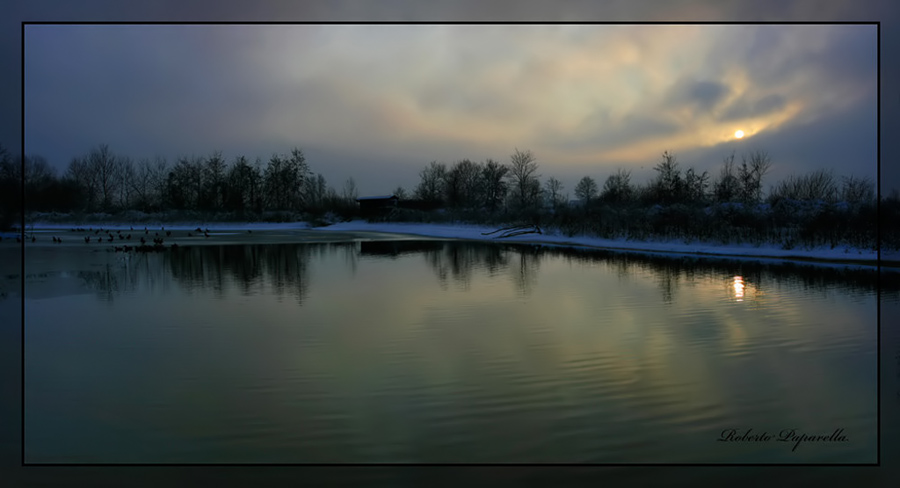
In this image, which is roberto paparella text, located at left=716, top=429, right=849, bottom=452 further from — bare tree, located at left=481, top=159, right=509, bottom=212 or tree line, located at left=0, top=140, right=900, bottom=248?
bare tree, located at left=481, top=159, right=509, bottom=212

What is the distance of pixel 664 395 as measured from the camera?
20.2ft

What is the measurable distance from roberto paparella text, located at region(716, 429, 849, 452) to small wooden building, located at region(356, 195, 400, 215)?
66054 mm

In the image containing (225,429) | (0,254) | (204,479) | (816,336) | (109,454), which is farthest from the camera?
(0,254)

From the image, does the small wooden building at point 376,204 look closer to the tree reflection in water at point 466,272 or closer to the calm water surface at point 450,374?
the tree reflection in water at point 466,272

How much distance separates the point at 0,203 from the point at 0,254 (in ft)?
50.0

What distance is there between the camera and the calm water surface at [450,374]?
4.97 meters

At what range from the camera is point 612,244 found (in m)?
32.3

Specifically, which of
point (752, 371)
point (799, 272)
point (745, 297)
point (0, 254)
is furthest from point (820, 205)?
point (0, 254)

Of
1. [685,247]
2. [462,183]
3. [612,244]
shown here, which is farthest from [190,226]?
[685,247]

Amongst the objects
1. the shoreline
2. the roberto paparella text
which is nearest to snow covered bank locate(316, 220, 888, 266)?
the shoreline

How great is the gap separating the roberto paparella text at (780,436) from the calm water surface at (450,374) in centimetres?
4

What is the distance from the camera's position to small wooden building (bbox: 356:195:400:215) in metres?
71.4

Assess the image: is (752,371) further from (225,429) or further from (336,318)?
(336,318)

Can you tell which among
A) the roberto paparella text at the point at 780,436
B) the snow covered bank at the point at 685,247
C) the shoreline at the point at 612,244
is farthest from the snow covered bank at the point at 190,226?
the roberto paparella text at the point at 780,436
